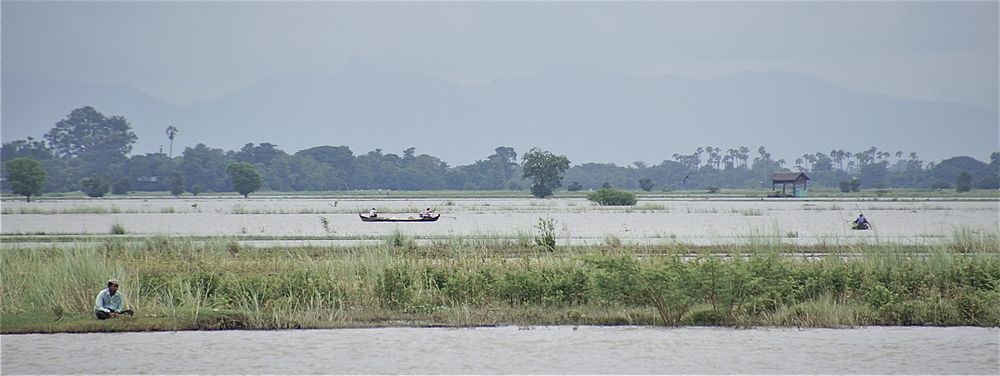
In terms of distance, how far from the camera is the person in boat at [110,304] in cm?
1920

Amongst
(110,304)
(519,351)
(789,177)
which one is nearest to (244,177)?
(789,177)

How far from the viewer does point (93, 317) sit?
64.5 ft

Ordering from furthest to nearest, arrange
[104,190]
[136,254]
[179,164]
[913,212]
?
[179,164] < [104,190] < [913,212] < [136,254]

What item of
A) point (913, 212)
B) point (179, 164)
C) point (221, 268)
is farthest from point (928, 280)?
point (179, 164)

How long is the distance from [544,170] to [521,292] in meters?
112

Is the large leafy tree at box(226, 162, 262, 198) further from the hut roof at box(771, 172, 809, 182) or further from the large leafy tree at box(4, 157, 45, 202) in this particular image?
the hut roof at box(771, 172, 809, 182)

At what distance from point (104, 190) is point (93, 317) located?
137 metres

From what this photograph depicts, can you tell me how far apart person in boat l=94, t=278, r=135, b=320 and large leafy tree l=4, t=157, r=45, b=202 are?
109298mm

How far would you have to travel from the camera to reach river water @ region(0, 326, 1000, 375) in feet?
49.7

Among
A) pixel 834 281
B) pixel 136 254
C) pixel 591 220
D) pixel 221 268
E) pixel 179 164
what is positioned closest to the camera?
pixel 834 281

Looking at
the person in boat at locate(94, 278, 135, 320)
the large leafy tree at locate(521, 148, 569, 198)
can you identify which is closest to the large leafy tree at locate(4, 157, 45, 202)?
the large leafy tree at locate(521, 148, 569, 198)

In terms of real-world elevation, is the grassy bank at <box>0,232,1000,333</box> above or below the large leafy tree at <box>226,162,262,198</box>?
below

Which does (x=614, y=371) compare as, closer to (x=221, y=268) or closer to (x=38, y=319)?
(x=38, y=319)

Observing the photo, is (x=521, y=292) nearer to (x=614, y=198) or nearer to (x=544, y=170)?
(x=614, y=198)
